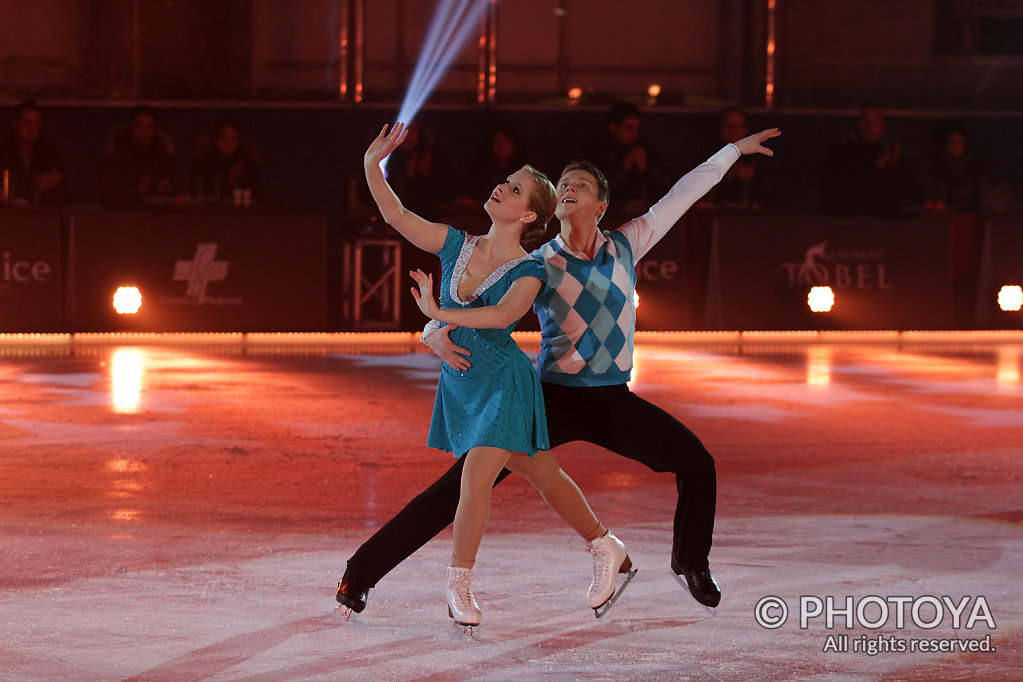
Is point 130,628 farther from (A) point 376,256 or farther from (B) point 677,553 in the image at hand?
(A) point 376,256

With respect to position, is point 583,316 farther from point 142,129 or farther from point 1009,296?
point 1009,296

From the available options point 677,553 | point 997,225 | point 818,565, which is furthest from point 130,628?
point 997,225

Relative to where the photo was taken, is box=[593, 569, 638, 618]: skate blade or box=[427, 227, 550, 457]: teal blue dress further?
box=[593, 569, 638, 618]: skate blade

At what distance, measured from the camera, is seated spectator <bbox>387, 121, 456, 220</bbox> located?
16.4m

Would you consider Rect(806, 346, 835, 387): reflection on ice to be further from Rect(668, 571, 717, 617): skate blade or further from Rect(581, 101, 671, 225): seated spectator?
Rect(668, 571, 717, 617): skate blade

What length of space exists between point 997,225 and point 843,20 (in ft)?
21.4

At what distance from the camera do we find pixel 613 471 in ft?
26.8

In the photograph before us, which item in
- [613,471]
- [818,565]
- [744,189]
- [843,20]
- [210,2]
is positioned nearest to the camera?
[818,565]

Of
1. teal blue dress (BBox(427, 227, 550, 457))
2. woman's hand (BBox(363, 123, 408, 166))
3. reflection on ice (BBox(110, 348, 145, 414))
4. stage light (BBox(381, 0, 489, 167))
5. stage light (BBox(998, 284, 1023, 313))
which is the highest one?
stage light (BBox(381, 0, 489, 167))

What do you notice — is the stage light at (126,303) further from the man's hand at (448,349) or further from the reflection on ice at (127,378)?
the man's hand at (448,349)

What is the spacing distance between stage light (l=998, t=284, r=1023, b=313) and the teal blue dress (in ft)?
42.8

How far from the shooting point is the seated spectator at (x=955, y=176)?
17656 mm

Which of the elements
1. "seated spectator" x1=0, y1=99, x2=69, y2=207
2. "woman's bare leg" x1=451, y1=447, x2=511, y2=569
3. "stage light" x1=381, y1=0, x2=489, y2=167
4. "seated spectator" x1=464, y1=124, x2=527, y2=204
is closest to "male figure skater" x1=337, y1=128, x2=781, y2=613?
"woman's bare leg" x1=451, y1=447, x2=511, y2=569

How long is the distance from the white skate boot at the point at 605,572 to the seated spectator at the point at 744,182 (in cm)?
1172
